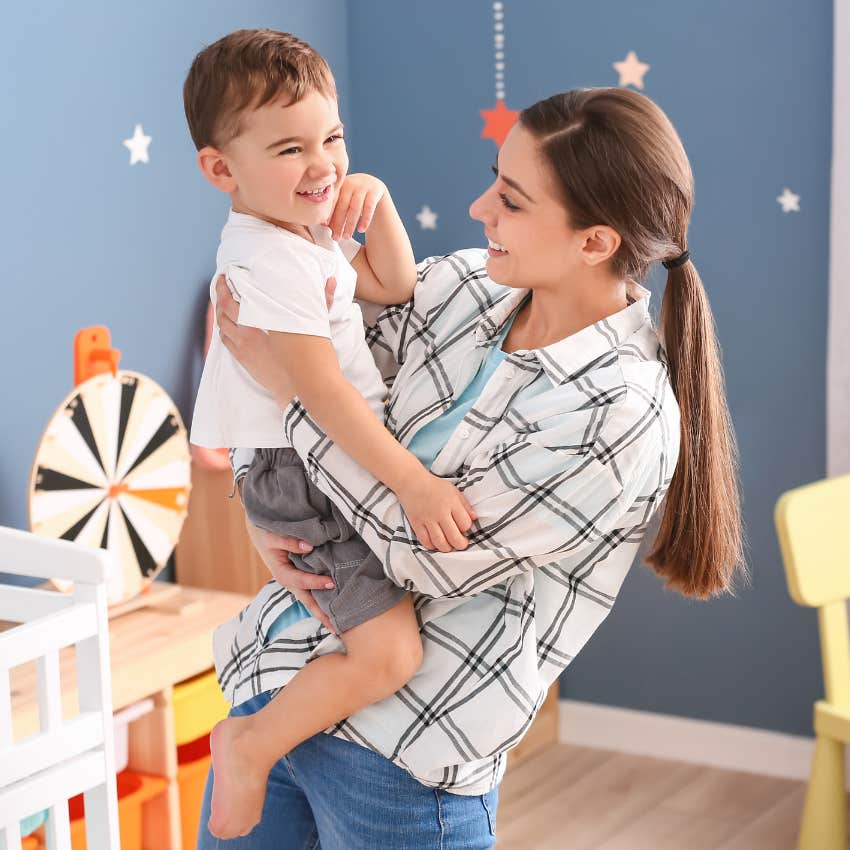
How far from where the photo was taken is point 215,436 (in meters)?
1.26

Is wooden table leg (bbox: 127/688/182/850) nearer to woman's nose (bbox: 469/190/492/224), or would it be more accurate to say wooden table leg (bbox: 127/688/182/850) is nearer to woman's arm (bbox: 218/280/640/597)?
woman's arm (bbox: 218/280/640/597)

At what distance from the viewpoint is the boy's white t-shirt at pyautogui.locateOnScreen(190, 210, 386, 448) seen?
46.6 inches

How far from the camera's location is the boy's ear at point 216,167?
4.07 ft

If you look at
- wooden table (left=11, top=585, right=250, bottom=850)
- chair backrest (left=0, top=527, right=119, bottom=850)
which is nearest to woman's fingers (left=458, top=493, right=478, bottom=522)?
chair backrest (left=0, top=527, right=119, bottom=850)

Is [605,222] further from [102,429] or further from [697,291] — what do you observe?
[102,429]

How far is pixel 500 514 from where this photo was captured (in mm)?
1069

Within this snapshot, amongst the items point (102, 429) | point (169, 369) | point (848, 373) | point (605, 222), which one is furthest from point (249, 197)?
point (848, 373)

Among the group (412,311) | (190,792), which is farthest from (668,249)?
(190,792)

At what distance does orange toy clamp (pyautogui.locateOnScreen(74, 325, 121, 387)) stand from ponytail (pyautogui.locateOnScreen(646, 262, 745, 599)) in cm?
133

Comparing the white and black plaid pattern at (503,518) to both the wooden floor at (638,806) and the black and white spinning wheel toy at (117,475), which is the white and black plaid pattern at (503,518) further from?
the wooden floor at (638,806)

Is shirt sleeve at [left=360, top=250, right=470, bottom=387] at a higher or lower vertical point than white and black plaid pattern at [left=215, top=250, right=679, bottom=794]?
higher

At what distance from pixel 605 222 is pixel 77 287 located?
1.52m

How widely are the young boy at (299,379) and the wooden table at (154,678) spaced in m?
0.84

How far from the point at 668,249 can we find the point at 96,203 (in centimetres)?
156
